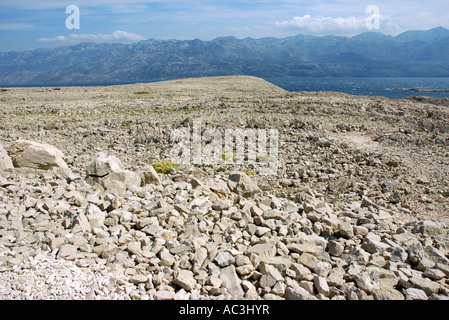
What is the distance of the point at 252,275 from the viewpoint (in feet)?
18.0

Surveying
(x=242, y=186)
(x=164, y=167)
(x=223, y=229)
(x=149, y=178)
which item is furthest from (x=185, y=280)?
(x=164, y=167)

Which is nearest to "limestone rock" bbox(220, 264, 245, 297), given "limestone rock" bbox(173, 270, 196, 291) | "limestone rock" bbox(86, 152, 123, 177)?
"limestone rock" bbox(173, 270, 196, 291)

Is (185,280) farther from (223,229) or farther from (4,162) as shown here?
(4,162)

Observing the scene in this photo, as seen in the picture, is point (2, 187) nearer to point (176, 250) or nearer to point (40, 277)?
point (40, 277)

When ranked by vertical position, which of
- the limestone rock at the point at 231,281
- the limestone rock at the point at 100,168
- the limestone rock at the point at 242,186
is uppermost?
the limestone rock at the point at 100,168

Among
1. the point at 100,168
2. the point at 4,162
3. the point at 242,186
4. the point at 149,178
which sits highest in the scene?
the point at 4,162

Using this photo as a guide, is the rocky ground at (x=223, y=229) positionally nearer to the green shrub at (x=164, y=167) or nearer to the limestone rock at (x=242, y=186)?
the limestone rock at (x=242, y=186)

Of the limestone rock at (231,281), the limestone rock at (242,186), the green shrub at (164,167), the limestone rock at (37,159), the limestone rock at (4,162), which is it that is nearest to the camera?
the limestone rock at (231,281)

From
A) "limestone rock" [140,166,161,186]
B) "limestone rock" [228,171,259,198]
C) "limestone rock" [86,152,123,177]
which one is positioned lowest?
"limestone rock" [228,171,259,198]

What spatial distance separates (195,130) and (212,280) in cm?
1171

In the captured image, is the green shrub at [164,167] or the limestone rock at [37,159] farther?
the green shrub at [164,167]

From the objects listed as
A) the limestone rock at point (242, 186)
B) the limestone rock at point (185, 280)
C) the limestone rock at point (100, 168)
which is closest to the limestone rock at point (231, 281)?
the limestone rock at point (185, 280)

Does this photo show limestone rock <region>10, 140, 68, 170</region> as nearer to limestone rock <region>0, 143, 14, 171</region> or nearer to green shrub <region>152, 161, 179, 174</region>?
limestone rock <region>0, 143, 14, 171</region>

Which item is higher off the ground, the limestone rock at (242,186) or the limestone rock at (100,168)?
the limestone rock at (100,168)
